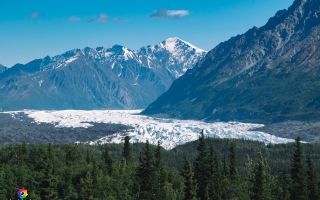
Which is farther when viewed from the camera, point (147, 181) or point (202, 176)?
point (202, 176)

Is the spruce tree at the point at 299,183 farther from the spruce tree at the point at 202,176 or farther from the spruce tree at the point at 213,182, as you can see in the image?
the spruce tree at the point at 202,176

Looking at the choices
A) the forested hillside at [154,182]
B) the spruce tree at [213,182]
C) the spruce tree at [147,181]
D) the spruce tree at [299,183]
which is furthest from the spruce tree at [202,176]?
the spruce tree at [299,183]

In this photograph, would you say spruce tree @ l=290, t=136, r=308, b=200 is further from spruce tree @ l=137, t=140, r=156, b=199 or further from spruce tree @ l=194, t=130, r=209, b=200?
spruce tree @ l=137, t=140, r=156, b=199

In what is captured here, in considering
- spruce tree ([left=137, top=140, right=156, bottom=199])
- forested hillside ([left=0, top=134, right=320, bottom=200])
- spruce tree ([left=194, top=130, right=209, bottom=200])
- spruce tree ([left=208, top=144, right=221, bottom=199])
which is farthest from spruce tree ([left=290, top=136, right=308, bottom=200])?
spruce tree ([left=137, top=140, right=156, bottom=199])

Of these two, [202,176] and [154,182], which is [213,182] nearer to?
[202,176]

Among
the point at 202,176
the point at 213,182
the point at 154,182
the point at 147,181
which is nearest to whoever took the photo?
the point at 147,181

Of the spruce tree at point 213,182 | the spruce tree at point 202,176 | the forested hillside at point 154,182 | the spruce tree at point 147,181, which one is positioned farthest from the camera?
the spruce tree at point 213,182

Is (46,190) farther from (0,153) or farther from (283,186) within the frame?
(0,153)

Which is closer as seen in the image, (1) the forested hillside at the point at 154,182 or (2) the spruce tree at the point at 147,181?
(1) the forested hillside at the point at 154,182

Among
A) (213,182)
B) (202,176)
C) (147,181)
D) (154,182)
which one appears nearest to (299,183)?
(213,182)

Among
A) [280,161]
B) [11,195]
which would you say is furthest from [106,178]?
[280,161]

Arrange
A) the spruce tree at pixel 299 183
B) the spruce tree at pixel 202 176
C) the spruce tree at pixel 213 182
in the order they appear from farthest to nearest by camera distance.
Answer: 1. the spruce tree at pixel 213 182
2. the spruce tree at pixel 202 176
3. the spruce tree at pixel 299 183
